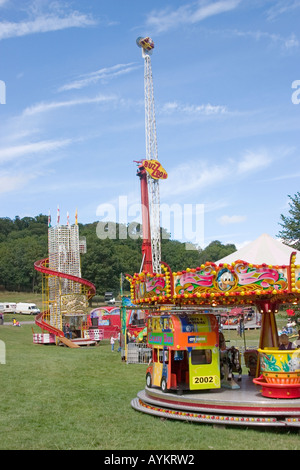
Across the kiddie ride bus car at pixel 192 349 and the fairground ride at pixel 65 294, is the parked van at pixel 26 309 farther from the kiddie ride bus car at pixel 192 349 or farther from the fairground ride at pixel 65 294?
the kiddie ride bus car at pixel 192 349

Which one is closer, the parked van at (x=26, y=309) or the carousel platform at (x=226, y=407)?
the carousel platform at (x=226, y=407)

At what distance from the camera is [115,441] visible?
9867 millimetres

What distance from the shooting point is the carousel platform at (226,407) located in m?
10.5

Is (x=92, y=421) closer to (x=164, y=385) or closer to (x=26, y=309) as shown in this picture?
(x=164, y=385)

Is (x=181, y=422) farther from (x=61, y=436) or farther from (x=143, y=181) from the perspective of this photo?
(x=143, y=181)

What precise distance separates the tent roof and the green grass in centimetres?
357

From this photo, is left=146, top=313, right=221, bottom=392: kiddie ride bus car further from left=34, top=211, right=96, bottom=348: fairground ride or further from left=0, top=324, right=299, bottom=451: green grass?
left=34, top=211, right=96, bottom=348: fairground ride

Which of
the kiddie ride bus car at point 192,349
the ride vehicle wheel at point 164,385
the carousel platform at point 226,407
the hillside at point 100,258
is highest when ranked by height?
the hillside at point 100,258

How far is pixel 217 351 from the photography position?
12.7 metres

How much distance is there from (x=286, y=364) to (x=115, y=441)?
3976 millimetres

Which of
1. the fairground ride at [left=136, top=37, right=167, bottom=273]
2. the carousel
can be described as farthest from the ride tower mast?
the carousel

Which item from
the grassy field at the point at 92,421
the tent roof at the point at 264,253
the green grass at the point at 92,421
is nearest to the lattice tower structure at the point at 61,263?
the green grass at the point at 92,421

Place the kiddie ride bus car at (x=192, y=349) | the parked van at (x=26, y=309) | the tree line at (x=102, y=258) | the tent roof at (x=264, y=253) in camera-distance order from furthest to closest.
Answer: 1. the tree line at (x=102, y=258)
2. the parked van at (x=26, y=309)
3. the kiddie ride bus car at (x=192, y=349)
4. the tent roof at (x=264, y=253)

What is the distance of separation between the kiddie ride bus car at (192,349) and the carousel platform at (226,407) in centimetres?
29
